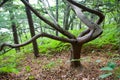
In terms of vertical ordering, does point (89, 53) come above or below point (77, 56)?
below


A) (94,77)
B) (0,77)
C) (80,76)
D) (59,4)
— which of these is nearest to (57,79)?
(80,76)

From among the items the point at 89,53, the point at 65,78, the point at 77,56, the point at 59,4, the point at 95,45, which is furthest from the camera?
the point at 59,4

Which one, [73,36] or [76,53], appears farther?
[76,53]

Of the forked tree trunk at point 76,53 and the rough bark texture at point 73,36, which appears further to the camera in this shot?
the forked tree trunk at point 76,53

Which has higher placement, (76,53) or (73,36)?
(73,36)

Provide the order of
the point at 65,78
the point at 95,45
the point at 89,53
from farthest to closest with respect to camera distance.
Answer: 1. the point at 95,45
2. the point at 89,53
3. the point at 65,78

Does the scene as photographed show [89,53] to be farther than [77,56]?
Yes

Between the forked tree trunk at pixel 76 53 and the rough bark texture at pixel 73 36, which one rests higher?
the rough bark texture at pixel 73 36

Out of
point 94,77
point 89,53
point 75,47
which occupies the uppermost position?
point 75,47

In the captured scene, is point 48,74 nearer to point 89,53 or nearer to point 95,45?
point 89,53

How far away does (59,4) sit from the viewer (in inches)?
402

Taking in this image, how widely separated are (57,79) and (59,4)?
6.84m

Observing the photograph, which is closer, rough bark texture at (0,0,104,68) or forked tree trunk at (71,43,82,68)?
rough bark texture at (0,0,104,68)

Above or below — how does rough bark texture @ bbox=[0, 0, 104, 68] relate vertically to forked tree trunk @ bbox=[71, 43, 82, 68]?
above
